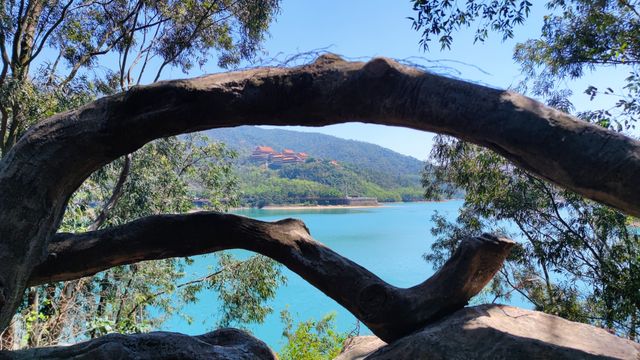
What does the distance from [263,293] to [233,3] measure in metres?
5.67

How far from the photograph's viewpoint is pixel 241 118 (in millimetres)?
1840

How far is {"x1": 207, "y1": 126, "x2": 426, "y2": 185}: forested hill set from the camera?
222 feet

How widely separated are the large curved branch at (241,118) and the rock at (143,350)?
358mm

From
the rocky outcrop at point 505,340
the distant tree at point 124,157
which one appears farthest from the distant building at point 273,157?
the rocky outcrop at point 505,340

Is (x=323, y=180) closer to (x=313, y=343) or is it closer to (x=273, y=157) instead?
(x=273, y=157)

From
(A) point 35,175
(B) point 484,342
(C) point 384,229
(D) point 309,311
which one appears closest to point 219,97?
(A) point 35,175

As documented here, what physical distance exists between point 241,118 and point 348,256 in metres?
22.3

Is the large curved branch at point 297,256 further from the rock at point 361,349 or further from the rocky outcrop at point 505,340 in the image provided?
the rock at point 361,349

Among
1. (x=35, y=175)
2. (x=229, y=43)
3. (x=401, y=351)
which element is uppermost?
(x=229, y=43)

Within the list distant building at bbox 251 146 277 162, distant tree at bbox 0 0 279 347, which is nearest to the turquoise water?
distant tree at bbox 0 0 279 347

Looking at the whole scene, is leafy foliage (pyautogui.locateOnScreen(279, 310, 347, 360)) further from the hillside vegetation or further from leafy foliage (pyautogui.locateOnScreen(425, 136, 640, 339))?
the hillside vegetation

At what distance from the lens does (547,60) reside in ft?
21.6

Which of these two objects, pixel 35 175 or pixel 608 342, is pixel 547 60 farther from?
pixel 35 175

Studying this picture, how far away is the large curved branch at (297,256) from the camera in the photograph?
88.7 inches
